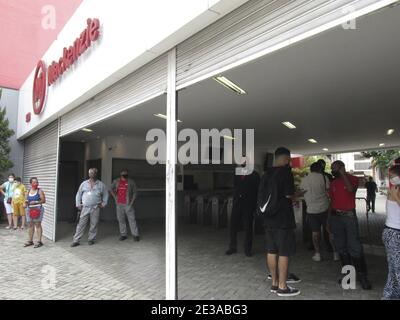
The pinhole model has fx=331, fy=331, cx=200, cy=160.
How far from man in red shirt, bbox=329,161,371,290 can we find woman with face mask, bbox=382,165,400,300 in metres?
0.72

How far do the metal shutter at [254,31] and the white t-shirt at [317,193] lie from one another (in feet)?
10.9

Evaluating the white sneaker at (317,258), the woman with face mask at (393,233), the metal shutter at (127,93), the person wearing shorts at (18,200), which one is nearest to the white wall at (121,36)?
the metal shutter at (127,93)

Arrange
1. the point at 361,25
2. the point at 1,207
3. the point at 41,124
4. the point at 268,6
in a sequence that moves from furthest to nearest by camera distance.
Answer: the point at 1,207
the point at 41,124
the point at 361,25
the point at 268,6

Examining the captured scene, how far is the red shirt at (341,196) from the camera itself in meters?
4.65

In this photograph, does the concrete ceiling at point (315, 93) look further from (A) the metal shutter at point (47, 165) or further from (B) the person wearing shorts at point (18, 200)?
(B) the person wearing shorts at point (18, 200)

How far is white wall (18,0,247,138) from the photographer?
11.1 feet

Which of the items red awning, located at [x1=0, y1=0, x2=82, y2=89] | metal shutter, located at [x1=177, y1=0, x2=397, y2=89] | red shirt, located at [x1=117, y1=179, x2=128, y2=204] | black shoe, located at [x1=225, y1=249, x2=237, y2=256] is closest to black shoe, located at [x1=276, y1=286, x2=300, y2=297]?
black shoe, located at [x1=225, y1=249, x2=237, y2=256]

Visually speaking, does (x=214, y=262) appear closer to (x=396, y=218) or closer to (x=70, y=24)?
(x=396, y=218)

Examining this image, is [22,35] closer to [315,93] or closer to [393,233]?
[315,93]

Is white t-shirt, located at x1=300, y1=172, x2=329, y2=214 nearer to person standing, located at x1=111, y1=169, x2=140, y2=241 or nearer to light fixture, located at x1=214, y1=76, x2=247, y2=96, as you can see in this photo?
light fixture, located at x1=214, y1=76, x2=247, y2=96

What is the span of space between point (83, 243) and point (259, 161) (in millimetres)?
8542
